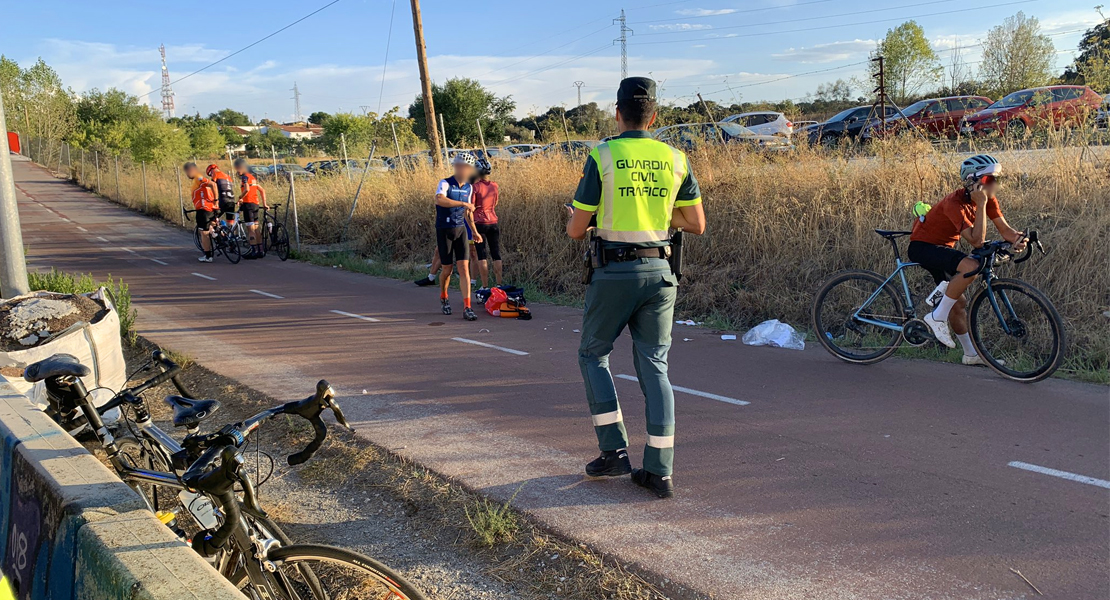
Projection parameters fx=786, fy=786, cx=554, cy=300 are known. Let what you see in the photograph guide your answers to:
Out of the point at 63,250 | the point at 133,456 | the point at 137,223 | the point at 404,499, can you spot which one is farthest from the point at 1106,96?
the point at 137,223

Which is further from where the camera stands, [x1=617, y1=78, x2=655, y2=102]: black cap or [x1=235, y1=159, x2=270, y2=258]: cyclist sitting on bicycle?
[x1=235, y1=159, x2=270, y2=258]: cyclist sitting on bicycle

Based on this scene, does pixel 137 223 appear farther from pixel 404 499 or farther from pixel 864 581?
pixel 864 581

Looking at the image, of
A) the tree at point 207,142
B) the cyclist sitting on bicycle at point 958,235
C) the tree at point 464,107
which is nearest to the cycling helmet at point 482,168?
the cyclist sitting on bicycle at point 958,235

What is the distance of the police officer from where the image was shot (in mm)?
4199

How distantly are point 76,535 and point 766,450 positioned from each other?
3776mm

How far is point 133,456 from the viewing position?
3732mm

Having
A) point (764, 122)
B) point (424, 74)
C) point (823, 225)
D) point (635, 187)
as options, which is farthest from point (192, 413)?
point (424, 74)

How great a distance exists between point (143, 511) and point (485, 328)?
21.9ft

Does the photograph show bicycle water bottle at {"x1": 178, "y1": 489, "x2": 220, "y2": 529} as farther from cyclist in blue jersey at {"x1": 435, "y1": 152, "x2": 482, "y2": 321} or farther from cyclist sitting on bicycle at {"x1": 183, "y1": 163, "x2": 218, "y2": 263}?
cyclist sitting on bicycle at {"x1": 183, "y1": 163, "x2": 218, "y2": 263}

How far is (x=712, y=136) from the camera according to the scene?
41.0 ft

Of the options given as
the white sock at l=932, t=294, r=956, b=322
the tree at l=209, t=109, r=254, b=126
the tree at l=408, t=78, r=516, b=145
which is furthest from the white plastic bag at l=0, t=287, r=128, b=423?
the tree at l=209, t=109, r=254, b=126

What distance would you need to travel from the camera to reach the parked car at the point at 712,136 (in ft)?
39.1

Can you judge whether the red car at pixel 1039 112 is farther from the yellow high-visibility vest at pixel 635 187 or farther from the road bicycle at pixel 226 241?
the road bicycle at pixel 226 241

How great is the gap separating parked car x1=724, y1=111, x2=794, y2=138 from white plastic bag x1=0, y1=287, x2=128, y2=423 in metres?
9.63
